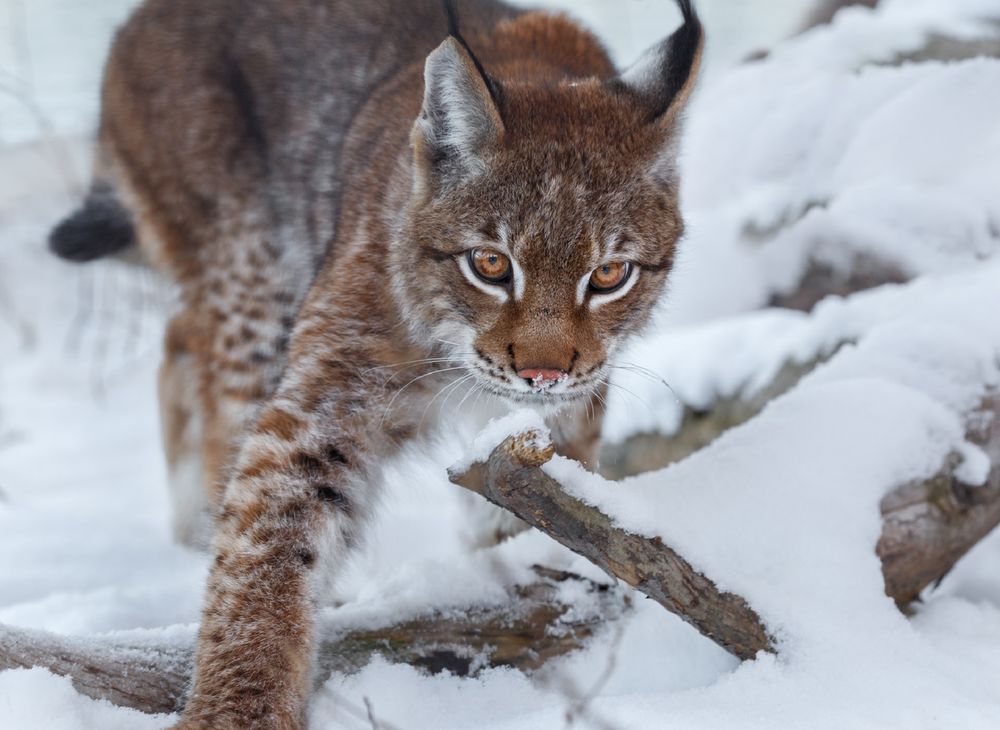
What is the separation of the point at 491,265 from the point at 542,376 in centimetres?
36

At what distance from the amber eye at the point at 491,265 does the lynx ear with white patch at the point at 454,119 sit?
0.24 m

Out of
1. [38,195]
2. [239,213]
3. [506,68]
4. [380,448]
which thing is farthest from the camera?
[38,195]

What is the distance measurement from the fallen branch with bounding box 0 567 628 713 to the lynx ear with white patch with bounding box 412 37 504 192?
46.5 inches

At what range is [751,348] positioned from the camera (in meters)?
4.77

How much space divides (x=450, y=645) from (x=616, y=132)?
1.52 metres

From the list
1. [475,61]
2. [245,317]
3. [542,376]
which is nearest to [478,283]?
[542,376]

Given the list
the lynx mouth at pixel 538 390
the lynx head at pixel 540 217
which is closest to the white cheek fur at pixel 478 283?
the lynx head at pixel 540 217

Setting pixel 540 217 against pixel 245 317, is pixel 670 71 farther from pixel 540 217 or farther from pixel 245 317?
pixel 245 317

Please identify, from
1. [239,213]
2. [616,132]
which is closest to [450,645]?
[616,132]

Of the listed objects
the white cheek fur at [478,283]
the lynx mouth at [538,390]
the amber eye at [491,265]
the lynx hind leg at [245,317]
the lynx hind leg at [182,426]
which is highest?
the amber eye at [491,265]

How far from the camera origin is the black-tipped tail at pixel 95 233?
482cm

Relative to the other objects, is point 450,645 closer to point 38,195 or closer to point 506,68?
point 506,68

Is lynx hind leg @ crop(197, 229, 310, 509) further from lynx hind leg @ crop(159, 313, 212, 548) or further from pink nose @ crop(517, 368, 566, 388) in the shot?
pink nose @ crop(517, 368, 566, 388)

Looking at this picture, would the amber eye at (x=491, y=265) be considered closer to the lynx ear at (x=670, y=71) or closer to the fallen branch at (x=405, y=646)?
the lynx ear at (x=670, y=71)
